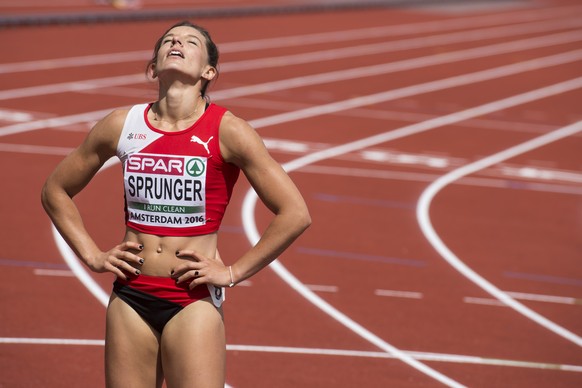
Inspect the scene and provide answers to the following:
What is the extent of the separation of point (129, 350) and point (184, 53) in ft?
3.80

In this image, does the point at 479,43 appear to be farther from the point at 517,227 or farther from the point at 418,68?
the point at 517,227

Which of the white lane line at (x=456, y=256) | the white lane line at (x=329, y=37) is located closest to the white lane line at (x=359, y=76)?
the white lane line at (x=329, y=37)

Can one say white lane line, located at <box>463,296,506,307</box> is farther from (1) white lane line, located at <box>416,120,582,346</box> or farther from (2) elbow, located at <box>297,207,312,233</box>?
(2) elbow, located at <box>297,207,312,233</box>

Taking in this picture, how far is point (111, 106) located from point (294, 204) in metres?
11.8

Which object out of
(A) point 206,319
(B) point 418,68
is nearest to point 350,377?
(A) point 206,319

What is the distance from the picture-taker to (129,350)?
4301 millimetres

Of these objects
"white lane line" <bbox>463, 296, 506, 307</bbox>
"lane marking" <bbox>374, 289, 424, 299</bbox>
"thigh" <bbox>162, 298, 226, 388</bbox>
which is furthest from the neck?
"white lane line" <bbox>463, 296, 506, 307</bbox>

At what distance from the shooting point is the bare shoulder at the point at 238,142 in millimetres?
4262

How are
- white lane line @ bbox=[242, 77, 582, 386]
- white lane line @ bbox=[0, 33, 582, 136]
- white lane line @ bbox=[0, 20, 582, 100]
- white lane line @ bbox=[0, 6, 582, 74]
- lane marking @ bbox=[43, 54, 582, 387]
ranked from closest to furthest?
white lane line @ bbox=[242, 77, 582, 386]
lane marking @ bbox=[43, 54, 582, 387]
white lane line @ bbox=[0, 33, 582, 136]
white lane line @ bbox=[0, 20, 582, 100]
white lane line @ bbox=[0, 6, 582, 74]

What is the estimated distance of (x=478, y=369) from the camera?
732 cm

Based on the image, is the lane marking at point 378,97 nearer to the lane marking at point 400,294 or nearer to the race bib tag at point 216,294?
the lane marking at point 400,294

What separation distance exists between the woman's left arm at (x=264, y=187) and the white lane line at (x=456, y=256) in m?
4.18

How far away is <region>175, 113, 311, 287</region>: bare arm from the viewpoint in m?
4.27

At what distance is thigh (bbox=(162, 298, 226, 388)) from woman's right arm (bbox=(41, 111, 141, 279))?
291 mm
